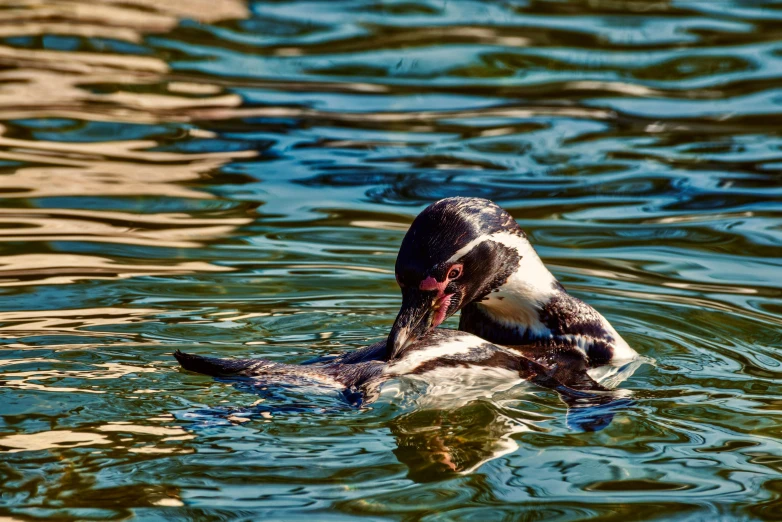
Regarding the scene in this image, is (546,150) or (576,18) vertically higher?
(576,18)

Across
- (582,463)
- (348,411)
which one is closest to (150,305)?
(348,411)

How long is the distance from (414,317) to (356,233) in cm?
296

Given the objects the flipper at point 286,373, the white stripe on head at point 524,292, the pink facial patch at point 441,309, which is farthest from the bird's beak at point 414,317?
the white stripe on head at point 524,292

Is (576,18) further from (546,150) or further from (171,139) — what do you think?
(171,139)

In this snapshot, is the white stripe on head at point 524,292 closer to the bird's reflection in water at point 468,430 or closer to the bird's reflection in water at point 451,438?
the bird's reflection in water at point 468,430

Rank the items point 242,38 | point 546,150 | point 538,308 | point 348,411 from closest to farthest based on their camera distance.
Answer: point 348,411
point 538,308
point 546,150
point 242,38

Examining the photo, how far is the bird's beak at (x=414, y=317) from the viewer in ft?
17.5

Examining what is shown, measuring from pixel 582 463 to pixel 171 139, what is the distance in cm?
635

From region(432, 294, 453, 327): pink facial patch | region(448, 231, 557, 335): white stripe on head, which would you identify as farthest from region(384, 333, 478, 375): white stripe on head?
region(448, 231, 557, 335): white stripe on head

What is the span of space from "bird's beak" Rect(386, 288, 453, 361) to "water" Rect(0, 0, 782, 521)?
13.4 inches

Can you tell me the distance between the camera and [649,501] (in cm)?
446

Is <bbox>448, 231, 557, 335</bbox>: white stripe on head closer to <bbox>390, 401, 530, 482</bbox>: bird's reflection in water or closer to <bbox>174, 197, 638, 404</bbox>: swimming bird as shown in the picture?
<bbox>174, 197, 638, 404</bbox>: swimming bird

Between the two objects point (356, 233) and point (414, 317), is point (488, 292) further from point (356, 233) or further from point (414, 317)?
point (356, 233)

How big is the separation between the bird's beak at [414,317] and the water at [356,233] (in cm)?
34
